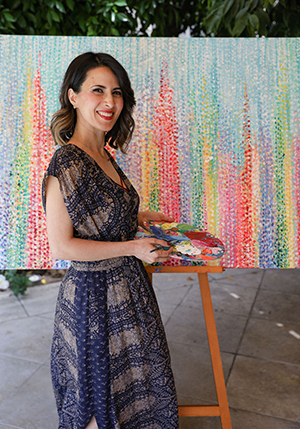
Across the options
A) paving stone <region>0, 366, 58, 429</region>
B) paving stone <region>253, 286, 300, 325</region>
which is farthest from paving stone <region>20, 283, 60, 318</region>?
paving stone <region>253, 286, 300, 325</region>

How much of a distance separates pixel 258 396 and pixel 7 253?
4.76 feet

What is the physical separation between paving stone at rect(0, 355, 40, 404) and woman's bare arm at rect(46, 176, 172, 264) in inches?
52.5

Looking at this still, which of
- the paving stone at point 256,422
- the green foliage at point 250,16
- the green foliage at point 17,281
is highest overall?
the green foliage at point 250,16

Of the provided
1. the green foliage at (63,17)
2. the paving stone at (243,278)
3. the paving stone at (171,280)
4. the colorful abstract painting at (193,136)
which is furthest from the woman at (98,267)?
the paving stone at (243,278)

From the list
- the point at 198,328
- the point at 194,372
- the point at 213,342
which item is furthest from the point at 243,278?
the point at 213,342

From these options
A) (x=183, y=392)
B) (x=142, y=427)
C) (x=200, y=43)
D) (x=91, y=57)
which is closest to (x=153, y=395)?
(x=142, y=427)

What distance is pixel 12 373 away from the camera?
2.24 m

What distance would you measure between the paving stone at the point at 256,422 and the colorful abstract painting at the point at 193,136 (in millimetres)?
742

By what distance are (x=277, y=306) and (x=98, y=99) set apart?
252 cm

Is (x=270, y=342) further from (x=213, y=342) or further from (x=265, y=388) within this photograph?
(x=213, y=342)

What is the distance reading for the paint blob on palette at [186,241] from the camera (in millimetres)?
1265

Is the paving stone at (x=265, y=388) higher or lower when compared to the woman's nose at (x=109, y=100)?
lower

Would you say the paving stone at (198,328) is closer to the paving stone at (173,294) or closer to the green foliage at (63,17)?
the paving stone at (173,294)

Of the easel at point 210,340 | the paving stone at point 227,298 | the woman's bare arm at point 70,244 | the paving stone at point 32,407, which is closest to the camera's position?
the woman's bare arm at point 70,244
